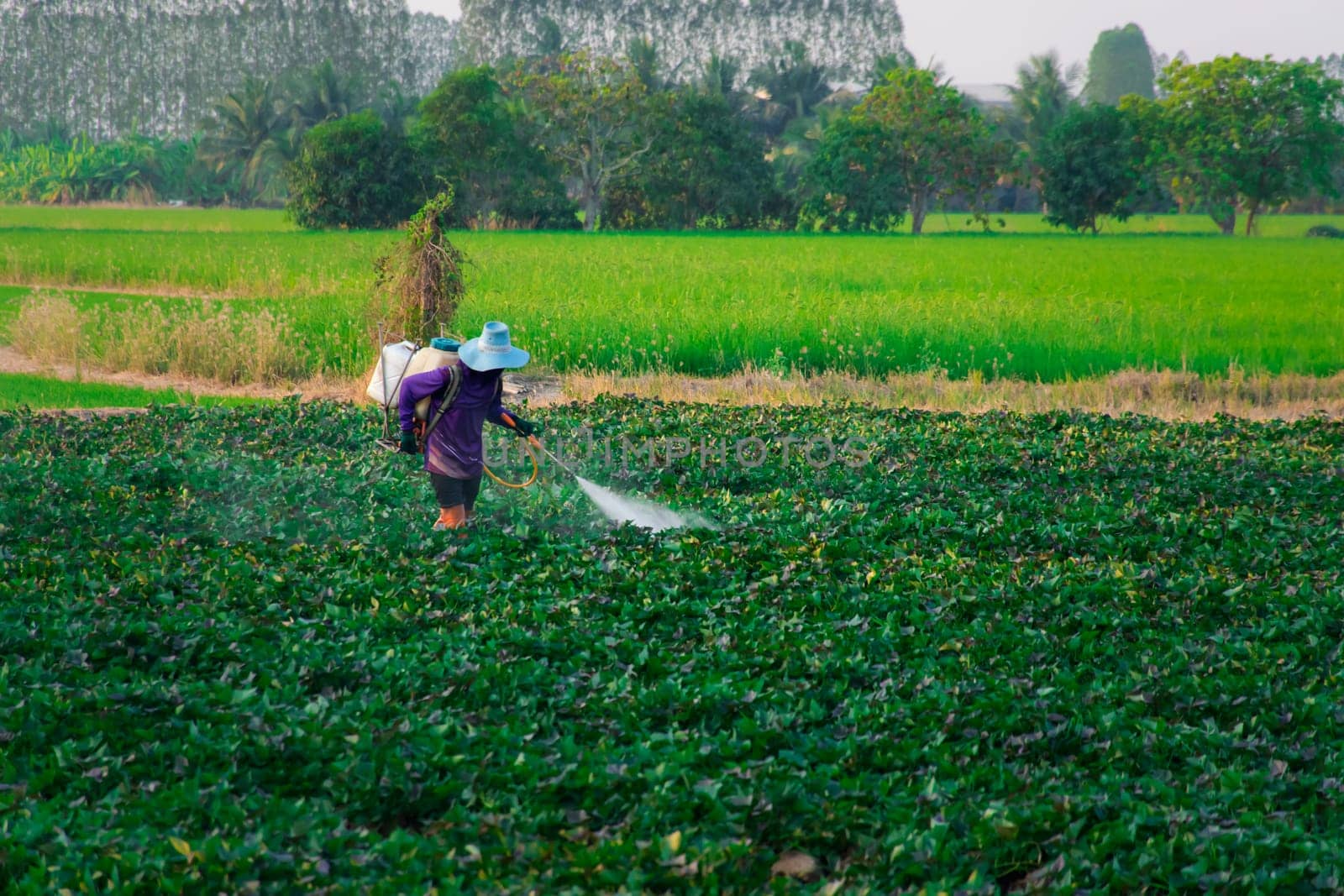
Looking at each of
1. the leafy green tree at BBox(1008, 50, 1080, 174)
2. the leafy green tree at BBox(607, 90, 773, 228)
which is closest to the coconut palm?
the leafy green tree at BBox(1008, 50, 1080, 174)

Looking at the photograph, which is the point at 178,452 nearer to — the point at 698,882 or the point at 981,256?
the point at 698,882

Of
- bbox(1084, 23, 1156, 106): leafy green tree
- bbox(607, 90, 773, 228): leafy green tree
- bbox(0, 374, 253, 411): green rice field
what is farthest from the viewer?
bbox(1084, 23, 1156, 106): leafy green tree

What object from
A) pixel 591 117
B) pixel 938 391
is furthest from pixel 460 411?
pixel 591 117

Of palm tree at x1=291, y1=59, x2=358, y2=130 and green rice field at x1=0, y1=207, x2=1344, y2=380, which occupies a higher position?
palm tree at x1=291, y1=59, x2=358, y2=130

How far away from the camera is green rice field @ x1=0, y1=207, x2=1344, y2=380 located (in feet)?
50.1

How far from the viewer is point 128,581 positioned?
636 centimetres

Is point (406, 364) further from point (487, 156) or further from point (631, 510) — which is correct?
point (487, 156)

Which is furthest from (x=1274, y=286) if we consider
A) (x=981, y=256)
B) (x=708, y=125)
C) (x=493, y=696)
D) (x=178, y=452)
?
(x=708, y=125)

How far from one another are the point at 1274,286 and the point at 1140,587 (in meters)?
19.7

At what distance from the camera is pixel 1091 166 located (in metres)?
Answer: 52.7

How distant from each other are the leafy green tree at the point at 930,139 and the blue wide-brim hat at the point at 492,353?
49.2 metres

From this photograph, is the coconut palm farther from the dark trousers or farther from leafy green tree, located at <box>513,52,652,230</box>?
the dark trousers

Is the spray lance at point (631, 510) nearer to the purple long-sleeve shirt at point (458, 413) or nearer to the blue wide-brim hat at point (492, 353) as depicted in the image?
the purple long-sleeve shirt at point (458, 413)

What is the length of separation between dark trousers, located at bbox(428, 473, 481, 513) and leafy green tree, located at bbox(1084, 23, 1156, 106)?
115 meters
